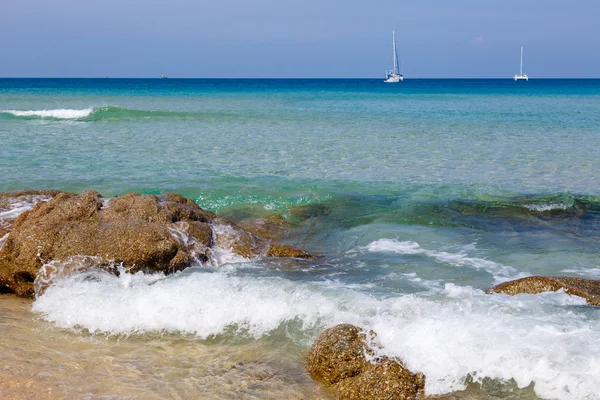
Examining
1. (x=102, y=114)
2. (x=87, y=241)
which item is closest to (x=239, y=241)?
(x=87, y=241)

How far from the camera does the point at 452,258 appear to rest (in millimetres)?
9172

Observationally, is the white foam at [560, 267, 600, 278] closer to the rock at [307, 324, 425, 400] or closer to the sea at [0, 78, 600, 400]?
the sea at [0, 78, 600, 400]

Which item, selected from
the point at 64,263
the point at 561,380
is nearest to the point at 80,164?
the point at 64,263

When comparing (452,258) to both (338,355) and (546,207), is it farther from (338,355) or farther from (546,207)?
(338,355)

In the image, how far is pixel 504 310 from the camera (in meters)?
6.46

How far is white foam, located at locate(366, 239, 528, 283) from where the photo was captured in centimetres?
848

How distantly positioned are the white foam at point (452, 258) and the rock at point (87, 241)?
312 centimetres

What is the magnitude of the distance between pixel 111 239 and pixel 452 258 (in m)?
5.21

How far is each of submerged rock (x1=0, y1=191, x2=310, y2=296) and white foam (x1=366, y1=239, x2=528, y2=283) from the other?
161 cm

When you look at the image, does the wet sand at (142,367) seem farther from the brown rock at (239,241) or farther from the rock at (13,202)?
the rock at (13,202)

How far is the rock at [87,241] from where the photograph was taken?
7688 mm

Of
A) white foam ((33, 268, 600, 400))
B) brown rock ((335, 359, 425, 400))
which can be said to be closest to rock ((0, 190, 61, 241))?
white foam ((33, 268, 600, 400))

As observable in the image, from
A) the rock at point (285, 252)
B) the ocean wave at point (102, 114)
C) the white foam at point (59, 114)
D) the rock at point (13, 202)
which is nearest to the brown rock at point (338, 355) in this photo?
the rock at point (285, 252)

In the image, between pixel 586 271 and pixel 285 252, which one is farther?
pixel 285 252
